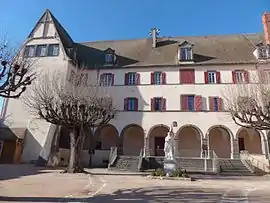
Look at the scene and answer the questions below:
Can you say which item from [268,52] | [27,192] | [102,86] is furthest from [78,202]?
[268,52]

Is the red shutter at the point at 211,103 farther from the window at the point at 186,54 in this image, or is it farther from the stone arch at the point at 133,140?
the stone arch at the point at 133,140

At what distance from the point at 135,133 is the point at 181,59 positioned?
9.66 m

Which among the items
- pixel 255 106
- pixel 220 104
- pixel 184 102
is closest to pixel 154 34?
pixel 184 102

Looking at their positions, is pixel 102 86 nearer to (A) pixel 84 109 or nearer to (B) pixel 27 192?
(A) pixel 84 109

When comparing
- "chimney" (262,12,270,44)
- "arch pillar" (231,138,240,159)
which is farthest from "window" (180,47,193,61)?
"arch pillar" (231,138,240,159)

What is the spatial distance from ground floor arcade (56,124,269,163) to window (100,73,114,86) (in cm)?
474

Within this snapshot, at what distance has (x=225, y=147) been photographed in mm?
25766

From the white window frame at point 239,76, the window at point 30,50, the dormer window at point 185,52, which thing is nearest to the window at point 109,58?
the dormer window at point 185,52

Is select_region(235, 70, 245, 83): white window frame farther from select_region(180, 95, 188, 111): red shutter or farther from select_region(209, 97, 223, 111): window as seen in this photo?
select_region(180, 95, 188, 111): red shutter

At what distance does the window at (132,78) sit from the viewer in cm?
2715

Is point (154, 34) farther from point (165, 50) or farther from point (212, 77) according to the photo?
point (212, 77)

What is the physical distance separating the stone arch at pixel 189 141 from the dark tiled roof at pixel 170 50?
7347 millimetres

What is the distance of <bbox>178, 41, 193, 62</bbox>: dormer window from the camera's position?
27.0 metres

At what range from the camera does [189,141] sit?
86.5 ft
